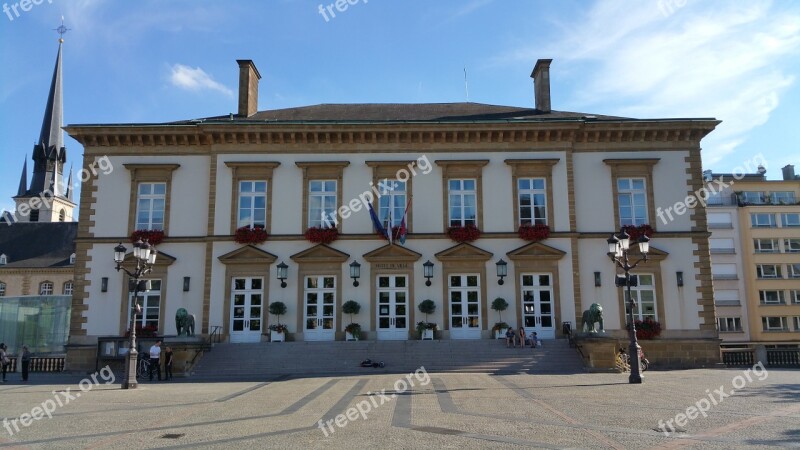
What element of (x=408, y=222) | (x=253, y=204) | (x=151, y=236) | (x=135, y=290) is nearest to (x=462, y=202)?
(x=408, y=222)

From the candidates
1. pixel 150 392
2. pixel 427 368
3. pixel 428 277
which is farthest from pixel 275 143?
pixel 150 392

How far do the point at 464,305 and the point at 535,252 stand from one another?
12.7ft

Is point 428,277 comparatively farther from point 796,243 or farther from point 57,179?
point 57,179

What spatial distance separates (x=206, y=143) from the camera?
29.0 meters

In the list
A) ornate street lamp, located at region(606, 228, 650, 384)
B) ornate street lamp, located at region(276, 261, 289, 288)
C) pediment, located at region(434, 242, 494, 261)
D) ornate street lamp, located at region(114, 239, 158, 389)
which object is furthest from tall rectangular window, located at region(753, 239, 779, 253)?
ornate street lamp, located at region(114, 239, 158, 389)

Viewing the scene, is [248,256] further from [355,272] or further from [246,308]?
[355,272]

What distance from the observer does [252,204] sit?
93.6 ft

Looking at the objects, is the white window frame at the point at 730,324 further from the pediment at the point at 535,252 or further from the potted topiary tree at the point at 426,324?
the potted topiary tree at the point at 426,324

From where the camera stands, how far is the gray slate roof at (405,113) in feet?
98.6

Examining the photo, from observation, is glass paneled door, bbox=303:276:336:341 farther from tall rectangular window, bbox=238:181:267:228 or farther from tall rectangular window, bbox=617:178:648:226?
tall rectangular window, bbox=617:178:648:226

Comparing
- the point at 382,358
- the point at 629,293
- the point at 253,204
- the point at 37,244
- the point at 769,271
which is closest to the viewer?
the point at 629,293

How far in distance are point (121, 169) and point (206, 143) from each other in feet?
13.2

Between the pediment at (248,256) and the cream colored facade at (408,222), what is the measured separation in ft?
0.19

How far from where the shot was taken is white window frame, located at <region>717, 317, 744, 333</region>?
186 ft
